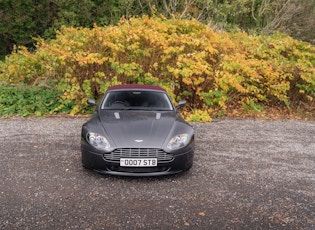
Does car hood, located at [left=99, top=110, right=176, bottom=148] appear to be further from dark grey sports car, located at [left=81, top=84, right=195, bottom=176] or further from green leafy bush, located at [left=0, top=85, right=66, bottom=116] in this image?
green leafy bush, located at [left=0, top=85, right=66, bottom=116]

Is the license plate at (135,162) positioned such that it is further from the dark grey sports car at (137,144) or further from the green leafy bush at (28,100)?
the green leafy bush at (28,100)

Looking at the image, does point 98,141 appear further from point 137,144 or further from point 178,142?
point 178,142

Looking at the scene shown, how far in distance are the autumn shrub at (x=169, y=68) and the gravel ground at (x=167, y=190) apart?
2.98m

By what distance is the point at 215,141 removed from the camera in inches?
298

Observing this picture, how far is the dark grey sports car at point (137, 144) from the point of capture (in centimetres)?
484

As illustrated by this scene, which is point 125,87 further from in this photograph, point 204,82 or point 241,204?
point 204,82

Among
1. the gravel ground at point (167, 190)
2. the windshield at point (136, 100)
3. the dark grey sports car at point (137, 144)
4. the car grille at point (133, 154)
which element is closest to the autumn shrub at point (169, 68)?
the gravel ground at point (167, 190)

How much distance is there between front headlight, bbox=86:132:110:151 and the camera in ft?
16.2

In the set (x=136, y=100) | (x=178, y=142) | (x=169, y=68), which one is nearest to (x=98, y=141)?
(x=178, y=142)

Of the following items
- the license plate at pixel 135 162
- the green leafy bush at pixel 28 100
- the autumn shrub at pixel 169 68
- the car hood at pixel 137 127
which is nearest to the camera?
the license plate at pixel 135 162

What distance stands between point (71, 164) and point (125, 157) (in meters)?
1.45

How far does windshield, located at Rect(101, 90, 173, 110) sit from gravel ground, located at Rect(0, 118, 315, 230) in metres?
1.18

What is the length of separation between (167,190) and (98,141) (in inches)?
51.1

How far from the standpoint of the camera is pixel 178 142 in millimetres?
5148
